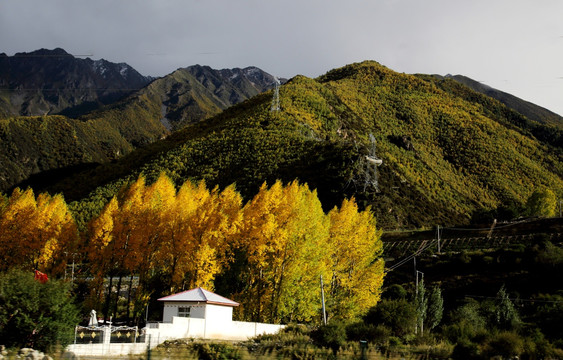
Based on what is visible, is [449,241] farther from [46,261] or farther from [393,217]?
[46,261]

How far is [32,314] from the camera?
16328 mm

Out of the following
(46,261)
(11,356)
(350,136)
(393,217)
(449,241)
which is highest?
(350,136)

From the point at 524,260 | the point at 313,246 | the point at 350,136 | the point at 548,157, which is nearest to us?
the point at 313,246

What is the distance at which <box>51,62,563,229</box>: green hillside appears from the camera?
206ft

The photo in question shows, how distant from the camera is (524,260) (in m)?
37.7

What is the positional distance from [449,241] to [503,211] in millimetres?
26022

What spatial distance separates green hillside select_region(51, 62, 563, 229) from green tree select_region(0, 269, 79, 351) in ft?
130

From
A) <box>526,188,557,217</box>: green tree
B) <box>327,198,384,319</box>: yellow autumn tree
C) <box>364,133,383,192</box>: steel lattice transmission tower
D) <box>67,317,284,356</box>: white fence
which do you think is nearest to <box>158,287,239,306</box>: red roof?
<box>67,317,284,356</box>: white fence

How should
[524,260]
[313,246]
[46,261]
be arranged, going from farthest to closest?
1. [524,260]
2. [46,261]
3. [313,246]

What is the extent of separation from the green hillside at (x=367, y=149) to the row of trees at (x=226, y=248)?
25264mm

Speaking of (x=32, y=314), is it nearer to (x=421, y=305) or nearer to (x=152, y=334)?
(x=152, y=334)

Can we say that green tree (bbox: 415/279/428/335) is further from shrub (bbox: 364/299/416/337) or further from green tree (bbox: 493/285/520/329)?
shrub (bbox: 364/299/416/337)

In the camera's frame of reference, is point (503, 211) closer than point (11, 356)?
No

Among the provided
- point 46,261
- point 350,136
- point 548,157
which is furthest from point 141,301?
point 548,157
